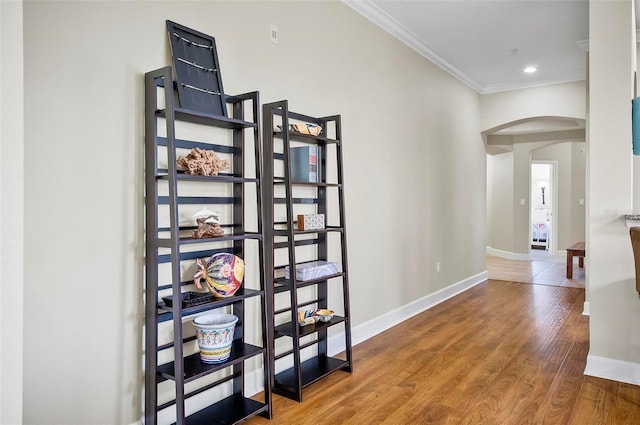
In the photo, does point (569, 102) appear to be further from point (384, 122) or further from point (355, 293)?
point (355, 293)

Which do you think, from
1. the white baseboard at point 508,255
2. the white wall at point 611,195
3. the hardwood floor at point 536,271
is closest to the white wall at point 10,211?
the white wall at point 611,195

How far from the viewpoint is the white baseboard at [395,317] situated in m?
3.49

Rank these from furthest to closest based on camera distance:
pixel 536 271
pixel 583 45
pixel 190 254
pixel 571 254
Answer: pixel 536 271 < pixel 571 254 < pixel 583 45 < pixel 190 254

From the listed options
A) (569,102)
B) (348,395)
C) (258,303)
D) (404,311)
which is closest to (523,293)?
(404,311)

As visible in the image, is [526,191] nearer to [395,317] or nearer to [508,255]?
[508,255]

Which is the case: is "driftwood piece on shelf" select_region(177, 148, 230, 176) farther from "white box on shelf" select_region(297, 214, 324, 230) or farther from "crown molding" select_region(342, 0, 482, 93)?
"crown molding" select_region(342, 0, 482, 93)

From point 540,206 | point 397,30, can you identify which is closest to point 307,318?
point 397,30

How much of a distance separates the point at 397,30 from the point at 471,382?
3.08m

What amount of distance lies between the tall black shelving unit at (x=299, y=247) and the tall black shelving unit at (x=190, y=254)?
131 millimetres

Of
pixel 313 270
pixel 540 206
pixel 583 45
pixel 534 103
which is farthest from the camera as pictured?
pixel 540 206

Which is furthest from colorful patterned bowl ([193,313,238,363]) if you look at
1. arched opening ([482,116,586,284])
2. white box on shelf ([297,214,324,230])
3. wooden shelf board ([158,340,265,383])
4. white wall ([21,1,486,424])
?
arched opening ([482,116,586,284])

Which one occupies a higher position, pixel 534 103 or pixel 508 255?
pixel 534 103

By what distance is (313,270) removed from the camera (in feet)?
9.41

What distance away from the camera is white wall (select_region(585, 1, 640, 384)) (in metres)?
2.88
